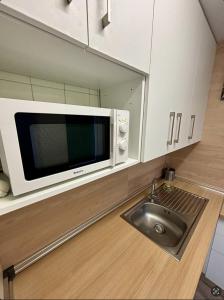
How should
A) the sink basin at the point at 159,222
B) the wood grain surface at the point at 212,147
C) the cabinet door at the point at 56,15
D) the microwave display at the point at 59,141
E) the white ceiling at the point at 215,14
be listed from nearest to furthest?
the cabinet door at the point at 56,15 < the microwave display at the point at 59,141 < the white ceiling at the point at 215,14 < the sink basin at the point at 159,222 < the wood grain surface at the point at 212,147

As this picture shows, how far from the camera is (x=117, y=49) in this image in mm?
514

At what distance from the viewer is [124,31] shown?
528mm

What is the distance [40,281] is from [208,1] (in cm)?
178

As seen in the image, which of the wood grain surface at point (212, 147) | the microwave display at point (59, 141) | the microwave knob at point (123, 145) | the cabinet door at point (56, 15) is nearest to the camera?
the cabinet door at point (56, 15)

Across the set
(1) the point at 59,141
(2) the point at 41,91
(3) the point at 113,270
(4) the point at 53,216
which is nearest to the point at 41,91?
(2) the point at 41,91

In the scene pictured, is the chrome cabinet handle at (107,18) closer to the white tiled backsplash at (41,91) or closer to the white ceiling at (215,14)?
the white tiled backsplash at (41,91)

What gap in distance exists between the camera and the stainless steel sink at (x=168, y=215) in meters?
0.99

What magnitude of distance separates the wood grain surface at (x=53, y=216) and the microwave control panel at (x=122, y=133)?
33 centimetres

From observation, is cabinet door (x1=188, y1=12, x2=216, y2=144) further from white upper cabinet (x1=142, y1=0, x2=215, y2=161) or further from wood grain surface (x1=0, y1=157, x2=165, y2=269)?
wood grain surface (x1=0, y1=157, x2=165, y2=269)

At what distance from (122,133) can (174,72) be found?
0.52 meters

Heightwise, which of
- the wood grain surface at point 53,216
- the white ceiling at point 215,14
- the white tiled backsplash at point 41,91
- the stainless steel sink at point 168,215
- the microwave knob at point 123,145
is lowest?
the stainless steel sink at point 168,215

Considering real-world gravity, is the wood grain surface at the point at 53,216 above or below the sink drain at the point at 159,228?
above

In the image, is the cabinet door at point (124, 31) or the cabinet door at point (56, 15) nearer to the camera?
the cabinet door at point (56, 15)

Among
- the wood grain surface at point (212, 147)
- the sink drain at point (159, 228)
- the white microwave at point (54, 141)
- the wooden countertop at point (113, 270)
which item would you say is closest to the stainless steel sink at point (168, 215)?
the sink drain at point (159, 228)
